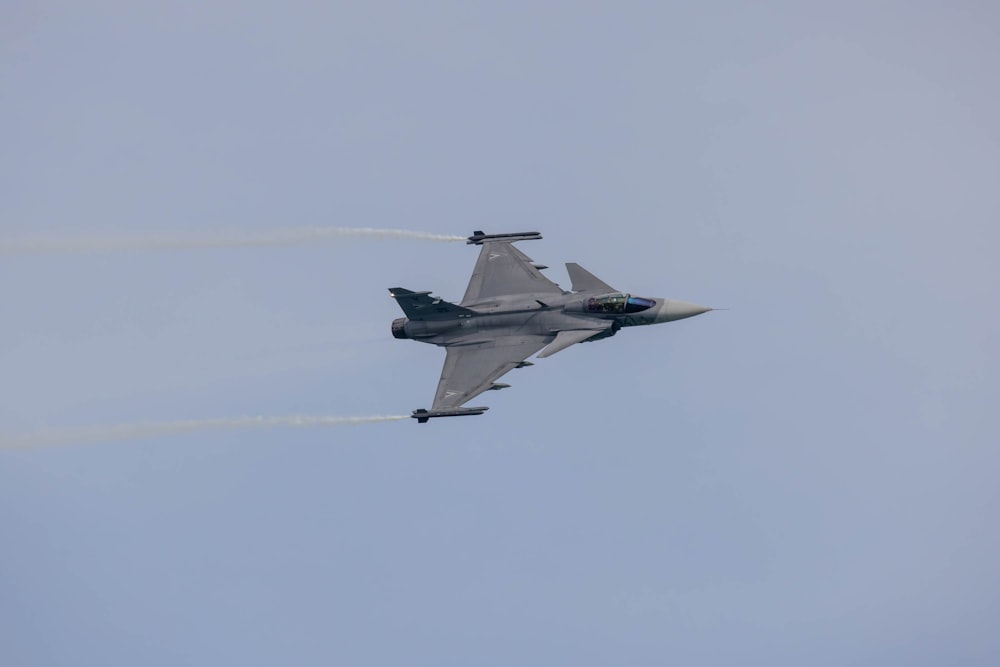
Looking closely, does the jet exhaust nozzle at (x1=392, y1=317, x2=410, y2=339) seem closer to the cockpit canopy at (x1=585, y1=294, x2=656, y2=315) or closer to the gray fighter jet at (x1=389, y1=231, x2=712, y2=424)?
the gray fighter jet at (x1=389, y1=231, x2=712, y2=424)

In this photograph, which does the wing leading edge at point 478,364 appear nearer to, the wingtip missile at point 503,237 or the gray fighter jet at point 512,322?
the gray fighter jet at point 512,322

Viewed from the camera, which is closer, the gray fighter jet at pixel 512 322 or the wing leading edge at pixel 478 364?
the wing leading edge at pixel 478 364

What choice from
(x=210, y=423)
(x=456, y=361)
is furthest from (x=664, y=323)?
(x=210, y=423)

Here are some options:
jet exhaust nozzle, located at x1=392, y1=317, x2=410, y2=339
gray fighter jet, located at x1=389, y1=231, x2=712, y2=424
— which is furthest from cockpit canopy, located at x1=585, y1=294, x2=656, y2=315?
jet exhaust nozzle, located at x1=392, y1=317, x2=410, y2=339

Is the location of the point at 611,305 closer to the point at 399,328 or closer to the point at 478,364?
the point at 478,364

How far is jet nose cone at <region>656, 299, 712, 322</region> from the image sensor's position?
73.3 meters

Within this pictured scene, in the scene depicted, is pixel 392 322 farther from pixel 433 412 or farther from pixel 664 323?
pixel 664 323

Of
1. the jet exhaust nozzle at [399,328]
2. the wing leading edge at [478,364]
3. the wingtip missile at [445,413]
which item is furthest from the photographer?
the jet exhaust nozzle at [399,328]

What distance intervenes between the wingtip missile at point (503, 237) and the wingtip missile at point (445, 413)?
11.0 m

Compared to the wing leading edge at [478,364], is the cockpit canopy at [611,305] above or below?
above

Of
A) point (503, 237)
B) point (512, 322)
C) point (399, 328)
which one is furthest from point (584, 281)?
point (399, 328)

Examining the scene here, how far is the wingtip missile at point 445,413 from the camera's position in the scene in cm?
6975

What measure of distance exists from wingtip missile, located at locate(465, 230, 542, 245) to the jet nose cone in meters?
8.08

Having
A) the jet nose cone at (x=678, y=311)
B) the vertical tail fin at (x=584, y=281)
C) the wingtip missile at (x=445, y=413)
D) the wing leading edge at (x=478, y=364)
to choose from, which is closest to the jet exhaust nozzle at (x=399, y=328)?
the wing leading edge at (x=478, y=364)
